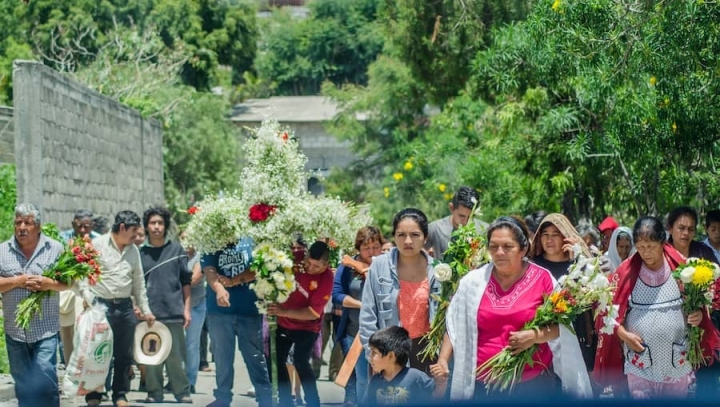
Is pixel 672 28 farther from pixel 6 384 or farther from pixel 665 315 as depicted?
pixel 6 384

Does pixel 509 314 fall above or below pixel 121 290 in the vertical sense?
below

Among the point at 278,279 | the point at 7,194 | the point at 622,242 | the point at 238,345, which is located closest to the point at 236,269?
the point at 238,345

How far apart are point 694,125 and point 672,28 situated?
1321 mm

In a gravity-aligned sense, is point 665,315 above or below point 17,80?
below

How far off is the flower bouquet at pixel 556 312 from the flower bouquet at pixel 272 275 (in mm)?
2992

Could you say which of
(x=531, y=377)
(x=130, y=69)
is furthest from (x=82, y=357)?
(x=130, y=69)

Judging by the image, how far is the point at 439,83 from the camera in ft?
74.1

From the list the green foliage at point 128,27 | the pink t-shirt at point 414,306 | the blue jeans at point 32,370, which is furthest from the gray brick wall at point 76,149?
the green foliage at point 128,27

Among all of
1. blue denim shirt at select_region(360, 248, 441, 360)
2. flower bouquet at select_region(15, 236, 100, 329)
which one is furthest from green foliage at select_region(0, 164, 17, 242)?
blue denim shirt at select_region(360, 248, 441, 360)

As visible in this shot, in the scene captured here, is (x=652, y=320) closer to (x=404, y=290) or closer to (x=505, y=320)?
(x=404, y=290)

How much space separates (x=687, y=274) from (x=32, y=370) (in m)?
5.18

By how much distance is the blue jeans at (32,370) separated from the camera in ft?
32.6

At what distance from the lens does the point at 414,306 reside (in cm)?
880

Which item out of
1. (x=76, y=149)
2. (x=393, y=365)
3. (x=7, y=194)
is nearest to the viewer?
(x=393, y=365)
